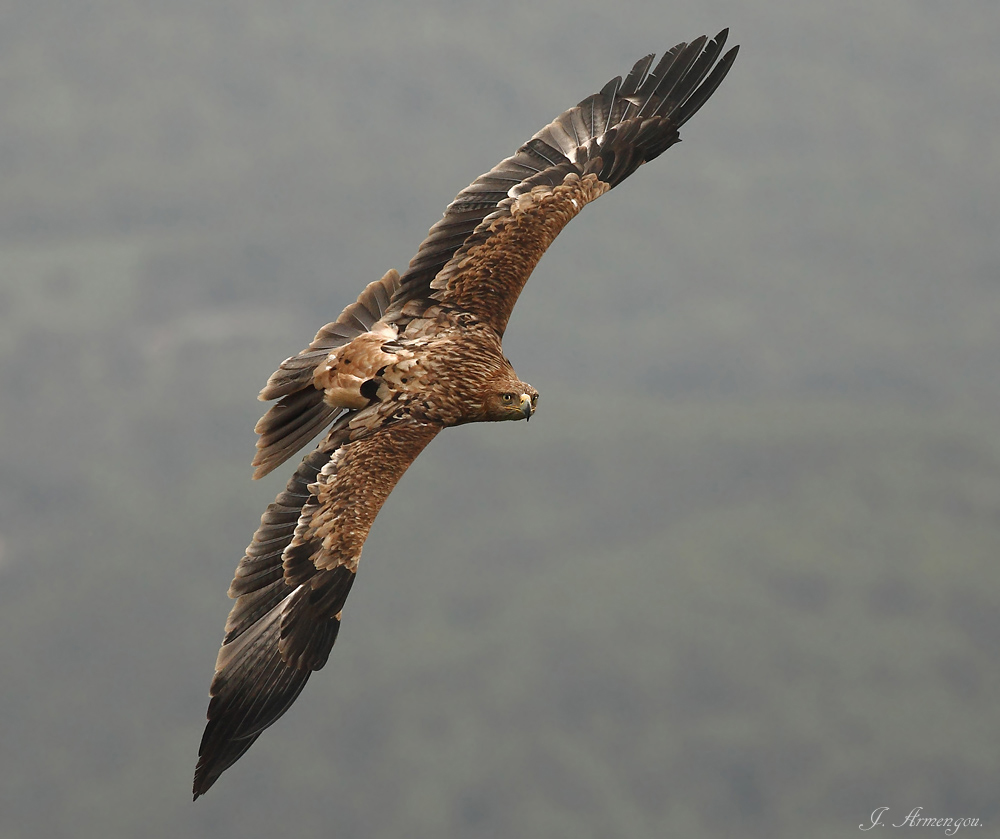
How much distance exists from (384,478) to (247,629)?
78.3 inches

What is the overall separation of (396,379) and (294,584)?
2.39m

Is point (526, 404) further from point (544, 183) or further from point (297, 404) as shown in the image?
point (544, 183)

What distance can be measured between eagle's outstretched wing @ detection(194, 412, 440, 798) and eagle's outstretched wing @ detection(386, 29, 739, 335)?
2.19 metres

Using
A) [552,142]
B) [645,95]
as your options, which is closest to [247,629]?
[552,142]

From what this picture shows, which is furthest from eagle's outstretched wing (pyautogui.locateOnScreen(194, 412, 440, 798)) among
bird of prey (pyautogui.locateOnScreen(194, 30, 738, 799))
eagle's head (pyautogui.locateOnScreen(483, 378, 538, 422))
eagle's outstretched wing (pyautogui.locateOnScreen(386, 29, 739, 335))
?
eagle's outstretched wing (pyautogui.locateOnScreen(386, 29, 739, 335))

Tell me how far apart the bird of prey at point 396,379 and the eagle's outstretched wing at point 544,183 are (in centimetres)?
2

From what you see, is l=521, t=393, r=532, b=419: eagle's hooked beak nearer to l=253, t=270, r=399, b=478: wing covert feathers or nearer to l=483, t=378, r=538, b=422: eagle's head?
l=483, t=378, r=538, b=422: eagle's head

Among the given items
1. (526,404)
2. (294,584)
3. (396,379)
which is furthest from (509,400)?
(294,584)

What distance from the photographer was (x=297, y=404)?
17047 mm

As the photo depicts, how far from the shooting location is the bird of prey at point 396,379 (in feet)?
50.8

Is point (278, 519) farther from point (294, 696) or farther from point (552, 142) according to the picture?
point (552, 142)

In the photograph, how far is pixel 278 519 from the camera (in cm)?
1579

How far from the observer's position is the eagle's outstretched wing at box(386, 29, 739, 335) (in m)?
17.3

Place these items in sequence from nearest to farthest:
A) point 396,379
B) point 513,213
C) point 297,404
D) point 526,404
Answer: point 526,404, point 396,379, point 297,404, point 513,213
